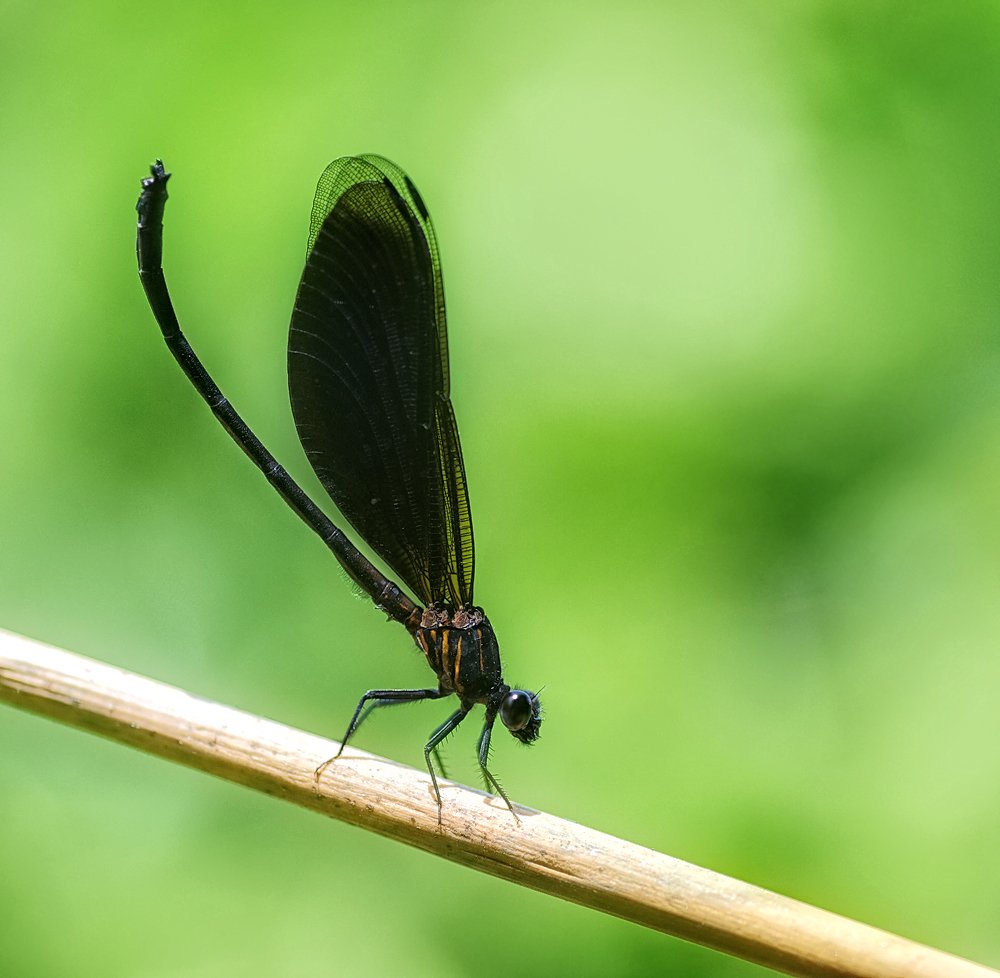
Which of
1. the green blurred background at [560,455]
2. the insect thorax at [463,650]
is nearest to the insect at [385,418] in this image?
the insect thorax at [463,650]

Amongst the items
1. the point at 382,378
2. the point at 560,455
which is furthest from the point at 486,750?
the point at 382,378

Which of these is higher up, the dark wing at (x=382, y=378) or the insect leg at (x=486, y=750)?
the dark wing at (x=382, y=378)

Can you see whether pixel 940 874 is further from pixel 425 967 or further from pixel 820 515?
pixel 425 967

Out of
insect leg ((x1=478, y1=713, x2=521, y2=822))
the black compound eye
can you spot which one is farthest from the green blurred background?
the black compound eye

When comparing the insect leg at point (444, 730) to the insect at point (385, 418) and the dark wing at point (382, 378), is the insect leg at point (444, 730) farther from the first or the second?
the dark wing at point (382, 378)

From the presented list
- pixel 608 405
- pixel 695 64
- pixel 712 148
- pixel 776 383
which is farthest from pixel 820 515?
pixel 695 64

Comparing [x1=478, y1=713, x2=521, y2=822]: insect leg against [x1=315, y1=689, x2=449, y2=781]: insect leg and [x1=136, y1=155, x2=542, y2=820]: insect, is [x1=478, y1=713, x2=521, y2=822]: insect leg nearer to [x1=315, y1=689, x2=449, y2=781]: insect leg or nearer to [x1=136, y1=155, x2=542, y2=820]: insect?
[x1=136, y1=155, x2=542, y2=820]: insect

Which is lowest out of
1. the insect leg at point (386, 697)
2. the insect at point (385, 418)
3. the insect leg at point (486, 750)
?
the insect leg at point (486, 750)
